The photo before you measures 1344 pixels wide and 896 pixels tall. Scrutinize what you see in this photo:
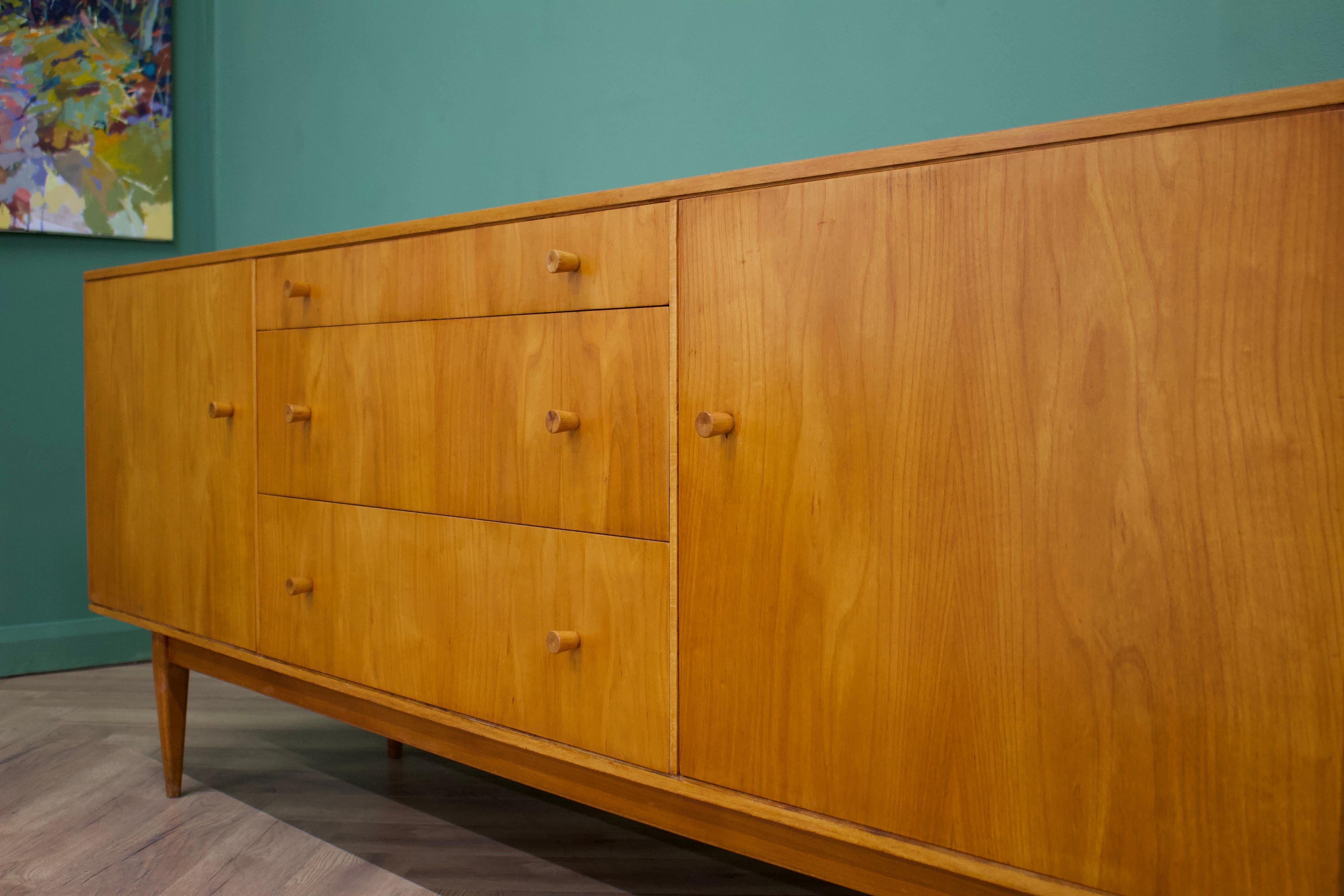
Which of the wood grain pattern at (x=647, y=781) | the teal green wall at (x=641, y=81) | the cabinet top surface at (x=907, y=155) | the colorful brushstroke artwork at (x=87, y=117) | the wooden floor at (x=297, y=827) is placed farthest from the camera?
the colorful brushstroke artwork at (x=87, y=117)

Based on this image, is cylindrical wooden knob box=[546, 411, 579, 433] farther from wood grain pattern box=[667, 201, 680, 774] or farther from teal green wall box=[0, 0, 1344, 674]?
teal green wall box=[0, 0, 1344, 674]

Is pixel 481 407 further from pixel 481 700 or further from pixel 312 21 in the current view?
pixel 312 21

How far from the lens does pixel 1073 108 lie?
127 cm

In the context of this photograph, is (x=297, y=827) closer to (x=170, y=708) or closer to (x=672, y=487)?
(x=170, y=708)

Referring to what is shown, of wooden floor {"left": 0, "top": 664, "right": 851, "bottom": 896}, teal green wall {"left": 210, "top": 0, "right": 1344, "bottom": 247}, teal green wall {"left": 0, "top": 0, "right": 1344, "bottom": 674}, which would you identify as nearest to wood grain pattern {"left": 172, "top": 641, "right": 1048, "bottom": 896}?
wooden floor {"left": 0, "top": 664, "right": 851, "bottom": 896}

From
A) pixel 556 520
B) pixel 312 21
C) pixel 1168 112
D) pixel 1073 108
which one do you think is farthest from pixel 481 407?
pixel 312 21

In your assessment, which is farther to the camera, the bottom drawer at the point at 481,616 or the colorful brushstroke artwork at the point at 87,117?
the colorful brushstroke artwork at the point at 87,117

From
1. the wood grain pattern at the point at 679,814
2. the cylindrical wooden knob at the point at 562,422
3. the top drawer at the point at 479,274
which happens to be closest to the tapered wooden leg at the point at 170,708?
the wood grain pattern at the point at 679,814

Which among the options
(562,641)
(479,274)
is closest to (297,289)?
(479,274)

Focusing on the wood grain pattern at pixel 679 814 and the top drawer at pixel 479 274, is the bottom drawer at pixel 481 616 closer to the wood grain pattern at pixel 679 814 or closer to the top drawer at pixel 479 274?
the wood grain pattern at pixel 679 814

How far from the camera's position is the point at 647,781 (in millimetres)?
954

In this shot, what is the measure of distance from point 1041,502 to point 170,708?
4.98 feet

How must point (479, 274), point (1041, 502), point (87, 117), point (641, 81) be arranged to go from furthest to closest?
point (87, 117)
point (641, 81)
point (479, 274)
point (1041, 502)

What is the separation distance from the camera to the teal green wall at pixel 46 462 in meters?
2.42
